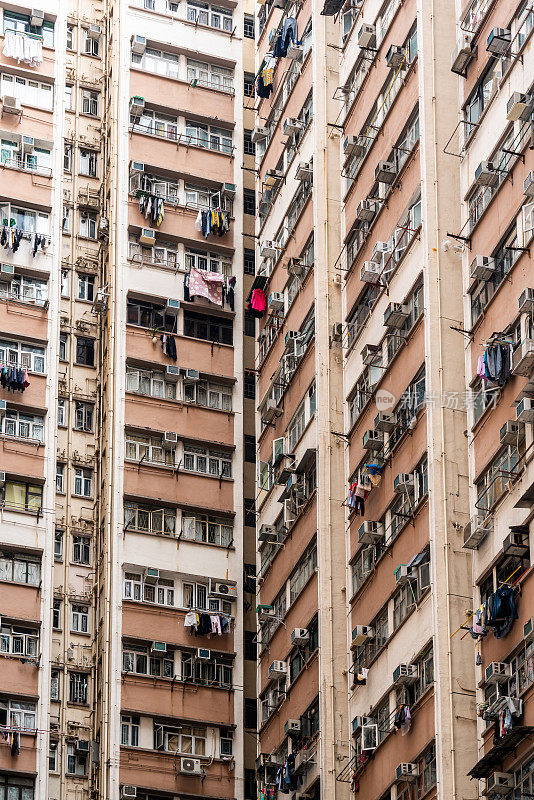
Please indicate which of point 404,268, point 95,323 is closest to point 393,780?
point 404,268

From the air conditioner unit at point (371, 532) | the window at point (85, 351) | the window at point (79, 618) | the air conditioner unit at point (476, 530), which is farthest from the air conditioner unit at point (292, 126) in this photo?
the air conditioner unit at point (476, 530)

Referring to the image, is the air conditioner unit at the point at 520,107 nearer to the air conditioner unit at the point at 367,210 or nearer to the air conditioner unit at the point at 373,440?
the air conditioner unit at the point at 367,210

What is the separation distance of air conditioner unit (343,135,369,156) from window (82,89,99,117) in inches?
524

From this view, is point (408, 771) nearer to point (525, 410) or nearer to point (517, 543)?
point (517, 543)

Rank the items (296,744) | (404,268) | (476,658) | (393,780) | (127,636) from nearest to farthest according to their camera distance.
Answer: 1. (476,658)
2. (393,780)
3. (404,268)
4. (296,744)
5. (127,636)

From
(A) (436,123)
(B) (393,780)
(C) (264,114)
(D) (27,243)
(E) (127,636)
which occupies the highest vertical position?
(C) (264,114)

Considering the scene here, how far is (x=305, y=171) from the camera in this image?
145 ft

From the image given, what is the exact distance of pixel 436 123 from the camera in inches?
1443

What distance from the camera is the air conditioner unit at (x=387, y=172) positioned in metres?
38.6

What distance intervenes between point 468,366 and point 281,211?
1385cm

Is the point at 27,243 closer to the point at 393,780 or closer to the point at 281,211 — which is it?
the point at 281,211

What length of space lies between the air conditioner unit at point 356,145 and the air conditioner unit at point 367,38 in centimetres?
199

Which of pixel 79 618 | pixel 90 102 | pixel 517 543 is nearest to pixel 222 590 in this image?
pixel 79 618

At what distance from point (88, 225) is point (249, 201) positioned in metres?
4.50
